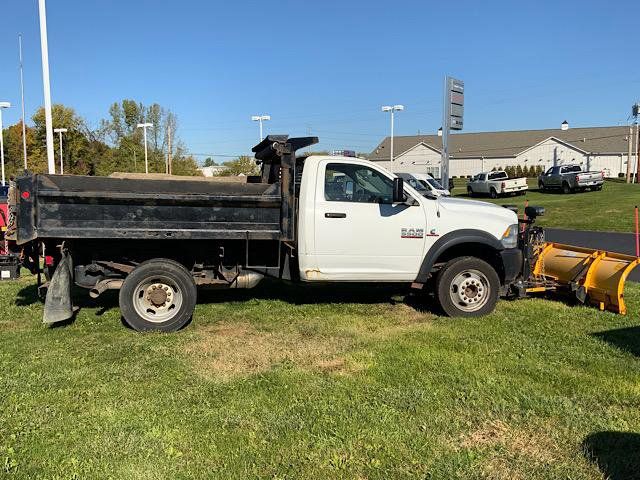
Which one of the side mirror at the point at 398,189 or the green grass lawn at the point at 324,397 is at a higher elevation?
the side mirror at the point at 398,189

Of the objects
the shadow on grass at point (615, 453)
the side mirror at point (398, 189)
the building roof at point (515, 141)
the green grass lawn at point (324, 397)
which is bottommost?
the shadow on grass at point (615, 453)

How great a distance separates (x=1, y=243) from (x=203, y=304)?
4.78m

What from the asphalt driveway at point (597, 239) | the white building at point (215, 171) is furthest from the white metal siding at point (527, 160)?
the asphalt driveway at point (597, 239)

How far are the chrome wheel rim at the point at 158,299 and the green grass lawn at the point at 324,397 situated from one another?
0.96 ft

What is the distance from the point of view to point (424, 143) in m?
82.8

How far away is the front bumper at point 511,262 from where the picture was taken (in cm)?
732

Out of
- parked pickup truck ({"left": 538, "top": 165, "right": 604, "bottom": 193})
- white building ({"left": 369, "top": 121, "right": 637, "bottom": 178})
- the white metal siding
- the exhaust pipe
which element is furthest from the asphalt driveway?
the white metal siding

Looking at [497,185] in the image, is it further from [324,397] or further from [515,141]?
[515,141]

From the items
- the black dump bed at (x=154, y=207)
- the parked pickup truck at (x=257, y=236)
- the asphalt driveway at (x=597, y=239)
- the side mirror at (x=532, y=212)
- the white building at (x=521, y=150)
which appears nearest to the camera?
the black dump bed at (x=154, y=207)

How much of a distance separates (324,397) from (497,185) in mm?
37744

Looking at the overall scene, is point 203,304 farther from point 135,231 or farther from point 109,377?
point 109,377

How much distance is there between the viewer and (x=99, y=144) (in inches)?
2494

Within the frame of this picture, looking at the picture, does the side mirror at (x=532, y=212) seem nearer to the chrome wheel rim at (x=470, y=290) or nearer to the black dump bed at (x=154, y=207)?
the chrome wheel rim at (x=470, y=290)

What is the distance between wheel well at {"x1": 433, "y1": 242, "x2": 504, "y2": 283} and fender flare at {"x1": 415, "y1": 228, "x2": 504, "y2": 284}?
0.48 ft
